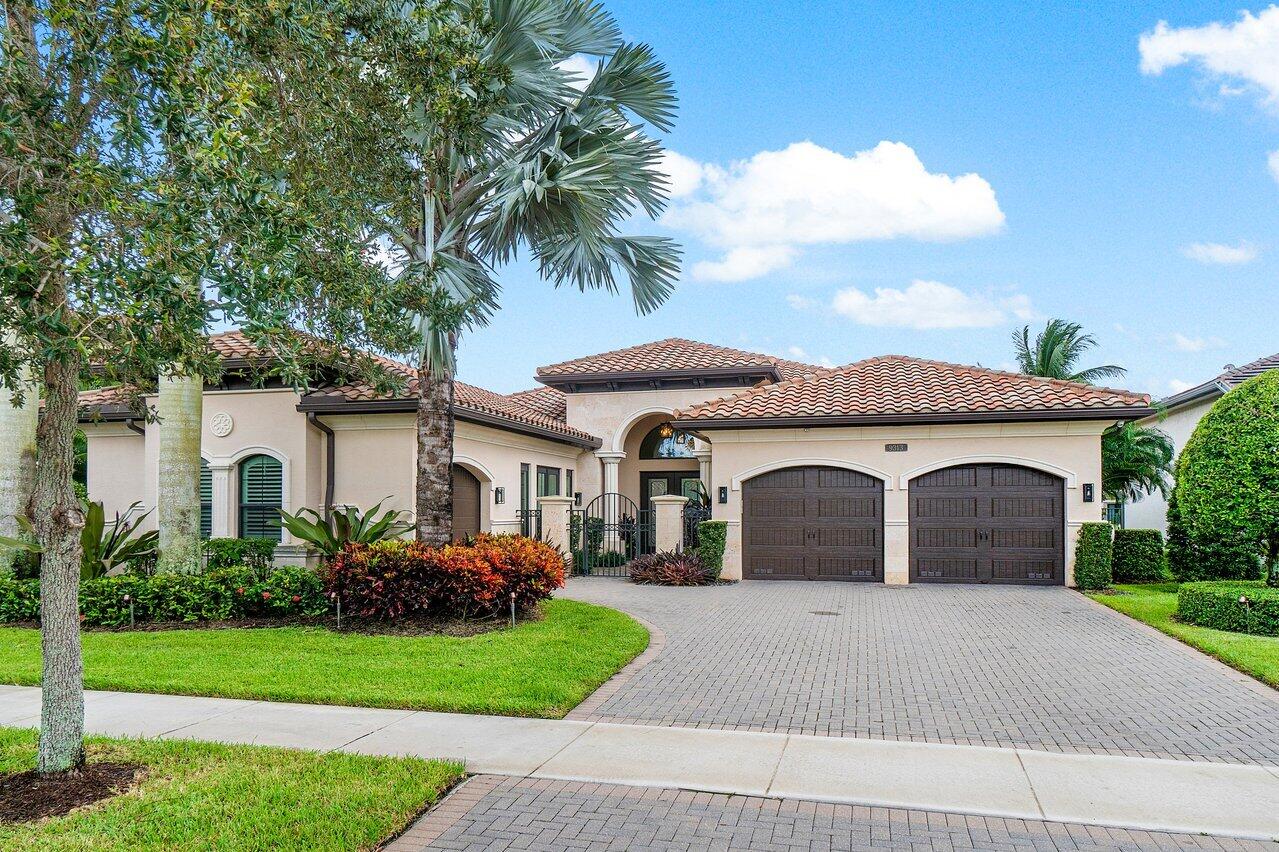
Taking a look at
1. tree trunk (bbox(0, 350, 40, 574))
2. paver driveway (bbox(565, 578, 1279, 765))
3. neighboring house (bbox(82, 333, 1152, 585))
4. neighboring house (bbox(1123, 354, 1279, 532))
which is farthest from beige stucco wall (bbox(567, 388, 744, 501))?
tree trunk (bbox(0, 350, 40, 574))

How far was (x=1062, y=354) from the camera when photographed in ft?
80.2

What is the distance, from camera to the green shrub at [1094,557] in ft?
54.6

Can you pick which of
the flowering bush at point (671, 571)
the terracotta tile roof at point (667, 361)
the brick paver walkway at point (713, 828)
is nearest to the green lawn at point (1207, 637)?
the brick paver walkway at point (713, 828)

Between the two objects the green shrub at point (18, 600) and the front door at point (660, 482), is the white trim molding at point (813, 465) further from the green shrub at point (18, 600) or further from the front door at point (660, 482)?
the green shrub at point (18, 600)

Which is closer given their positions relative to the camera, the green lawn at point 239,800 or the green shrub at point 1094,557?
the green lawn at point 239,800

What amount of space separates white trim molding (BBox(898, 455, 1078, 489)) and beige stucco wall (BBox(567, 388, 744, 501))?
7677mm

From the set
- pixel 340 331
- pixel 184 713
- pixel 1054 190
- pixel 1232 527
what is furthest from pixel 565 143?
pixel 1054 190

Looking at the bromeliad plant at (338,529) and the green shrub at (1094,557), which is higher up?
the bromeliad plant at (338,529)

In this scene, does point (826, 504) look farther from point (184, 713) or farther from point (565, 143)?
point (184, 713)

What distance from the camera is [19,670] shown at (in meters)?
9.05

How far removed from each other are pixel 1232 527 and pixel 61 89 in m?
15.1

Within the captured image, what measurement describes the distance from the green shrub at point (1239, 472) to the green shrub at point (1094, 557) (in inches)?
120

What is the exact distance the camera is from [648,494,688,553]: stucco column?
1955 cm

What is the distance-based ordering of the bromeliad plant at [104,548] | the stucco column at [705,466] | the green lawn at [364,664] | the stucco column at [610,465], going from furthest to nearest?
the stucco column at [610,465] < the stucco column at [705,466] < the bromeliad plant at [104,548] < the green lawn at [364,664]
